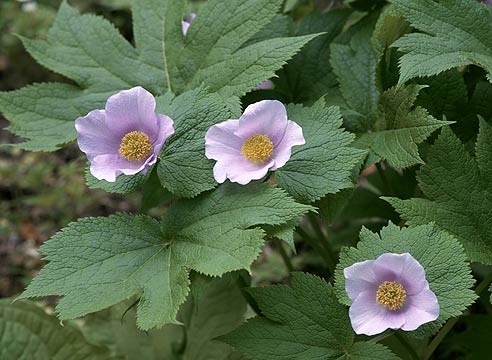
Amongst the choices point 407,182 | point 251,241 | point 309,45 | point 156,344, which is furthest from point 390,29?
point 156,344

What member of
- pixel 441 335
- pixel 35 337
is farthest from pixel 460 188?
pixel 35 337

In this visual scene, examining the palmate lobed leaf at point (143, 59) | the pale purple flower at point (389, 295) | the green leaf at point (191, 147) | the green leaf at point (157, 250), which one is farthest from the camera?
the palmate lobed leaf at point (143, 59)

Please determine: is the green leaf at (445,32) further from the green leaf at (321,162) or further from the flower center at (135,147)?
the flower center at (135,147)

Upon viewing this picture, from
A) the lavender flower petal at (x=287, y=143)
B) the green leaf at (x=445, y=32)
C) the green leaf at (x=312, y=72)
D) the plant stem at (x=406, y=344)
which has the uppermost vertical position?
the green leaf at (x=445, y=32)

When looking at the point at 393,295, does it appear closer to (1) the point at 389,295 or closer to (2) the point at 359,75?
(1) the point at 389,295

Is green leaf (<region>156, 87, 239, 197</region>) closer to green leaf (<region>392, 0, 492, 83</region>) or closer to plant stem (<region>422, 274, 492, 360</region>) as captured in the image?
green leaf (<region>392, 0, 492, 83</region>)

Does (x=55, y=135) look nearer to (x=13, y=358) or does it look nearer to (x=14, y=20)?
(x=13, y=358)

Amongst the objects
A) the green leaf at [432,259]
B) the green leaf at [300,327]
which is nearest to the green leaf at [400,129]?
the green leaf at [432,259]
